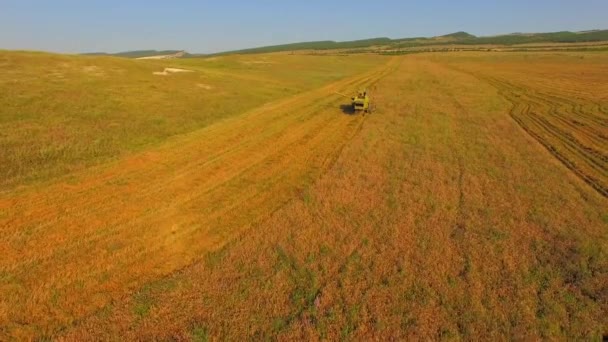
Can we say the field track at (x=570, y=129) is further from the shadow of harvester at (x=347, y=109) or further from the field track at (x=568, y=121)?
the shadow of harvester at (x=347, y=109)

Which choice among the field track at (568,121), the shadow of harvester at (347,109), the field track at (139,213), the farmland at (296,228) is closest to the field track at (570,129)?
the field track at (568,121)

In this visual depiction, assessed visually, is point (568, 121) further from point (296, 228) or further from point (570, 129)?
point (296, 228)

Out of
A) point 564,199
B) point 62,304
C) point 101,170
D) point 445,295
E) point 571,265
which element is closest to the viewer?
point 62,304

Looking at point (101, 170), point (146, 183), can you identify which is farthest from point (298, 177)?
point (101, 170)

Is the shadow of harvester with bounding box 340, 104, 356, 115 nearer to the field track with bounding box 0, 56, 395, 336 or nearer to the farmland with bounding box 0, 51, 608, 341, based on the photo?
the farmland with bounding box 0, 51, 608, 341

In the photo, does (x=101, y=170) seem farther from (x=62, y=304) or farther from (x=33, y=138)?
(x=62, y=304)

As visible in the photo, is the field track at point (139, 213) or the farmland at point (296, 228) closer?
the farmland at point (296, 228)

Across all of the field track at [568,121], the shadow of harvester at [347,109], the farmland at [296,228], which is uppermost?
the farmland at [296,228]
